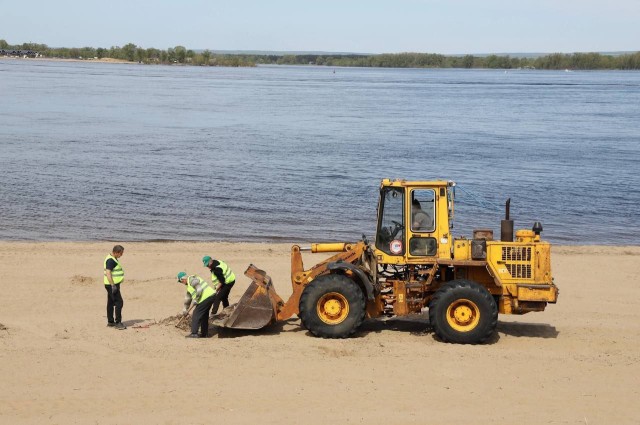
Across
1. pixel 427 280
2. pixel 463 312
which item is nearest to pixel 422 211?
pixel 427 280

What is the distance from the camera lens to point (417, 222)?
1407 centimetres

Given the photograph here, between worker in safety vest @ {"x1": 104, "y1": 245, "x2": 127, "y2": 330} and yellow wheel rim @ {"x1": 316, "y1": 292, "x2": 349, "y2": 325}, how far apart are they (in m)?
3.36

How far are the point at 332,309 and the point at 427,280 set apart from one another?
5.08 feet

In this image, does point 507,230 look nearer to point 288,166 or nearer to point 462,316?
point 462,316

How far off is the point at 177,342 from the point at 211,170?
25070mm

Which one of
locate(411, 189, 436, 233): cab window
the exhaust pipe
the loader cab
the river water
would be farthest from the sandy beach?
the river water

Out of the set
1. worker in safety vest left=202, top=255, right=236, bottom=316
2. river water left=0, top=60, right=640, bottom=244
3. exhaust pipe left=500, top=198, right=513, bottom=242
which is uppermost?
exhaust pipe left=500, top=198, right=513, bottom=242

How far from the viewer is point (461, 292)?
1386 cm

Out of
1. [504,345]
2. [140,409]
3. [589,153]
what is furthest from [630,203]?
[140,409]

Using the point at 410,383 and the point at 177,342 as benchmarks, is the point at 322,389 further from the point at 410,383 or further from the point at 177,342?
the point at 177,342

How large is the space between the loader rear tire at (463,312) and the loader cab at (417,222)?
63 cm

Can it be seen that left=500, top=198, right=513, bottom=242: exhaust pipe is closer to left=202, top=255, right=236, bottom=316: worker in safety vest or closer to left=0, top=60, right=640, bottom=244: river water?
left=0, top=60, right=640, bottom=244: river water

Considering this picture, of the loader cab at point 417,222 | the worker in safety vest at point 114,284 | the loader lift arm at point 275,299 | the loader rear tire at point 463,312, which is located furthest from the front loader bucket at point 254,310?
the loader rear tire at point 463,312

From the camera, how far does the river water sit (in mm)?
28266
